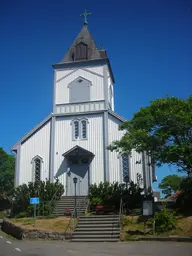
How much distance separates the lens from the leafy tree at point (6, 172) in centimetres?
4525

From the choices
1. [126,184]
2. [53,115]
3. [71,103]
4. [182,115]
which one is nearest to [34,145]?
[53,115]

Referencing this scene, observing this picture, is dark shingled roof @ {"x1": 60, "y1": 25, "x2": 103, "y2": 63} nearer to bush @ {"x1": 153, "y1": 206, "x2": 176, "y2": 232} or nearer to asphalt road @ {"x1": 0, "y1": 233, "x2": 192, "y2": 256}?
bush @ {"x1": 153, "y1": 206, "x2": 176, "y2": 232}

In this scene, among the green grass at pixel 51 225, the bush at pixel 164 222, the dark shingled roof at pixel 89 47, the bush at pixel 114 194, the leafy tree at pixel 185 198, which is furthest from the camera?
the dark shingled roof at pixel 89 47

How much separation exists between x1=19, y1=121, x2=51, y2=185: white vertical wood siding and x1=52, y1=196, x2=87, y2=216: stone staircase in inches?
107

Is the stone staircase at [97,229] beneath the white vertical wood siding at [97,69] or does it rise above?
beneath

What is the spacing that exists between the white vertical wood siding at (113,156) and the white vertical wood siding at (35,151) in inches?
198

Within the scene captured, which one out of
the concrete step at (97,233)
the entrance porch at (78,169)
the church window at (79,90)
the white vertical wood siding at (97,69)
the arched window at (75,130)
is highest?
the white vertical wood siding at (97,69)

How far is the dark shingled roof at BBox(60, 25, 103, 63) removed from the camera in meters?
26.1

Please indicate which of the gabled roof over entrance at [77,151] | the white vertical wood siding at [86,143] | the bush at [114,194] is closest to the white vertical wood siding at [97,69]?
the white vertical wood siding at [86,143]

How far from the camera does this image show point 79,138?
76.4ft

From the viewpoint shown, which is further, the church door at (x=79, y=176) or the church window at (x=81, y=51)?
the church window at (x=81, y=51)

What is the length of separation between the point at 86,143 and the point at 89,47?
9276 mm

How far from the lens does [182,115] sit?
49.2 feet

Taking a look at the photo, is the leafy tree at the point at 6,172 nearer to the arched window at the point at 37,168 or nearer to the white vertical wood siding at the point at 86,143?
the arched window at the point at 37,168
